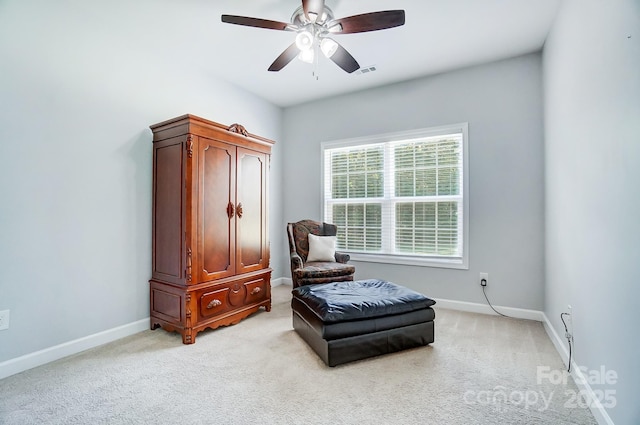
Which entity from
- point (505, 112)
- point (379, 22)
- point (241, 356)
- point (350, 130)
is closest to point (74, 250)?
point (241, 356)

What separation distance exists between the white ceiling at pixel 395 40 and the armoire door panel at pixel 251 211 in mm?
1098

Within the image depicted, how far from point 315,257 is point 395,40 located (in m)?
2.65

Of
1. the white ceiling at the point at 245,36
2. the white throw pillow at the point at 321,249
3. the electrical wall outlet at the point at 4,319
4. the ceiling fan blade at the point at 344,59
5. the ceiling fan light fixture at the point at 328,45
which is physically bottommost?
the electrical wall outlet at the point at 4,319

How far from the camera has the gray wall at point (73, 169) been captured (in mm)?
2203

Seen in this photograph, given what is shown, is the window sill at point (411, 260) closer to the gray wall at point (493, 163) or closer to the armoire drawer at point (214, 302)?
the gray wall at point (493, 163)

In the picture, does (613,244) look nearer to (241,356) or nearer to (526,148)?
(526,148)

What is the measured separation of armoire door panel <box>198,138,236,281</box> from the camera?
2881 mm

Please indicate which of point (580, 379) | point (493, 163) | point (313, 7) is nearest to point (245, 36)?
point (313, 7)

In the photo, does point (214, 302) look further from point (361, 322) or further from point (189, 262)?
point (361, 322)

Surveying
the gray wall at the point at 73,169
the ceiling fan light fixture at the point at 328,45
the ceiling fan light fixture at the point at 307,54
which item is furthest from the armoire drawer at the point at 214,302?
the ceiling fan light fixture at the point at 328,45

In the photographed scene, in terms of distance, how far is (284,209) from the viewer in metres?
5.03

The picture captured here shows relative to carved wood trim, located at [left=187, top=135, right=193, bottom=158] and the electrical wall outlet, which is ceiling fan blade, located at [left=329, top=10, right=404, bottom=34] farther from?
the electrical wall outlet

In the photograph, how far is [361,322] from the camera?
2332 mm

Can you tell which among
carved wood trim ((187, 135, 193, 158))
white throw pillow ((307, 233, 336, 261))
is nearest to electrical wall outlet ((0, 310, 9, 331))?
carved wood trim ((187, 135, 193, 158))
